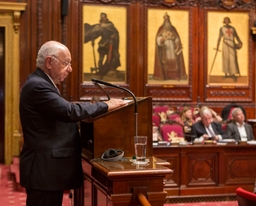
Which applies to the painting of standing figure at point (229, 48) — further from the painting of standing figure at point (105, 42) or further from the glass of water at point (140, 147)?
the glass of water at point (140, 147)

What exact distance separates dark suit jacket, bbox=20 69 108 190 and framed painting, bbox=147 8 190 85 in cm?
828

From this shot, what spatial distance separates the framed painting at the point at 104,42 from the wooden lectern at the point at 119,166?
755cm

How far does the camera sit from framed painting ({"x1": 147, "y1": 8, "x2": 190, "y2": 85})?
11.3 m

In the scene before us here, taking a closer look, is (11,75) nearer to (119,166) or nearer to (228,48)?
(228,48)

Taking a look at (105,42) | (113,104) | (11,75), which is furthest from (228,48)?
(113,104)

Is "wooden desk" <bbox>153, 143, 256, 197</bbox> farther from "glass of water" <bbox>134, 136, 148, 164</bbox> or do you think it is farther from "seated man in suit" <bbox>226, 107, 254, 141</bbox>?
"glass of water" <bbox>134, 136, 148, 164</bbox>

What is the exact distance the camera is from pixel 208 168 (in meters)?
7.06

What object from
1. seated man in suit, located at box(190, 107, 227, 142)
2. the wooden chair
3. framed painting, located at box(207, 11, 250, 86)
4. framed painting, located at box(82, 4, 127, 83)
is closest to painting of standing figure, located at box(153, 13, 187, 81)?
framed painting, located at box(207, 11, 250, 86)

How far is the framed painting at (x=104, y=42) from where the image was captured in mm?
10875

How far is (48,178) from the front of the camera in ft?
9.82

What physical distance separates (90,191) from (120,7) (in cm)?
817

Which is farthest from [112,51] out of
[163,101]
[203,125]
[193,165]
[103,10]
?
[193,165]

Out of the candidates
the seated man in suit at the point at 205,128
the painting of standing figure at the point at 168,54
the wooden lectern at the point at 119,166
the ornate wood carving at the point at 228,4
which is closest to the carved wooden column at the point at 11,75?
the painting of standing figure at the point at 168,54

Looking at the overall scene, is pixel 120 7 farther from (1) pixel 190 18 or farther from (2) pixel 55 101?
(2) pixel 55 101
